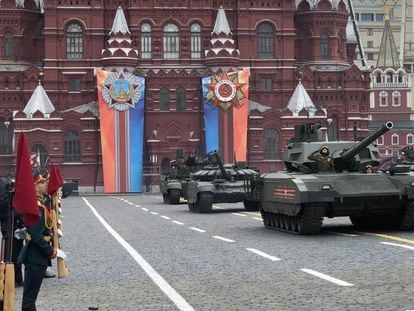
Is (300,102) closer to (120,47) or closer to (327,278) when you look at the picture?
(120,47)

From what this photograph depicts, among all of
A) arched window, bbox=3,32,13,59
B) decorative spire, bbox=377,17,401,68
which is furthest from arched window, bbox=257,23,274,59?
decorative spire, bbox=377,17,401,68

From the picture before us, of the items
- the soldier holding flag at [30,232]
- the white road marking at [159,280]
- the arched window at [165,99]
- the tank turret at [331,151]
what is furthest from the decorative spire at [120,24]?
the soldier holding flag at [30,232]

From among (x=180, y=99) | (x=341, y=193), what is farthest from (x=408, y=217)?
(x=180, y=99)

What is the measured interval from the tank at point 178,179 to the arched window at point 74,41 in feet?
92.1

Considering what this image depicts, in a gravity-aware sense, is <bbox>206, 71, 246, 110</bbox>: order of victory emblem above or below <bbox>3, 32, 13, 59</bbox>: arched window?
below

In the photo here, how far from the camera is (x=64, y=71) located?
66.9m

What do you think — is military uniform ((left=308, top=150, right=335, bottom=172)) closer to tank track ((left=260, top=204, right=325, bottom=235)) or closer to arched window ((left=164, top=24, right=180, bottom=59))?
tank track ((left=260, top=204, right=325, bottom=235))

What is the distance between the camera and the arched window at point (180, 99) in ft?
220

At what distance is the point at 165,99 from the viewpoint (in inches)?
2640

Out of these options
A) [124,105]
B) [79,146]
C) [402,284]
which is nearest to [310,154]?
[402,284]

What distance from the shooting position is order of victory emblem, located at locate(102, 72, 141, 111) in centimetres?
6156

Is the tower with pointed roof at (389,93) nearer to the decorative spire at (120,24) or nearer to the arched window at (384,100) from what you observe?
the arched window at (384,100)

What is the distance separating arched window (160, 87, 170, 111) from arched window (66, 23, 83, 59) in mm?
7109

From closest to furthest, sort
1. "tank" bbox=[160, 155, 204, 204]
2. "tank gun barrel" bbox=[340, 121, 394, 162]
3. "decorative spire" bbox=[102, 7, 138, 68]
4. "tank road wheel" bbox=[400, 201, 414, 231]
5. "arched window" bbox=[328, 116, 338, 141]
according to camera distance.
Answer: "tank road wheel" bbox=[400, 201, 414, 231]
"tank gun barrel" bbox=[340, 121, 394, 162]
"tank" bbox=[160, 155, 204, 204]
"decorative spire" bbox=[102, 7, 138, 68]
"arched window" bbox=[328, 116, 338, 141]
